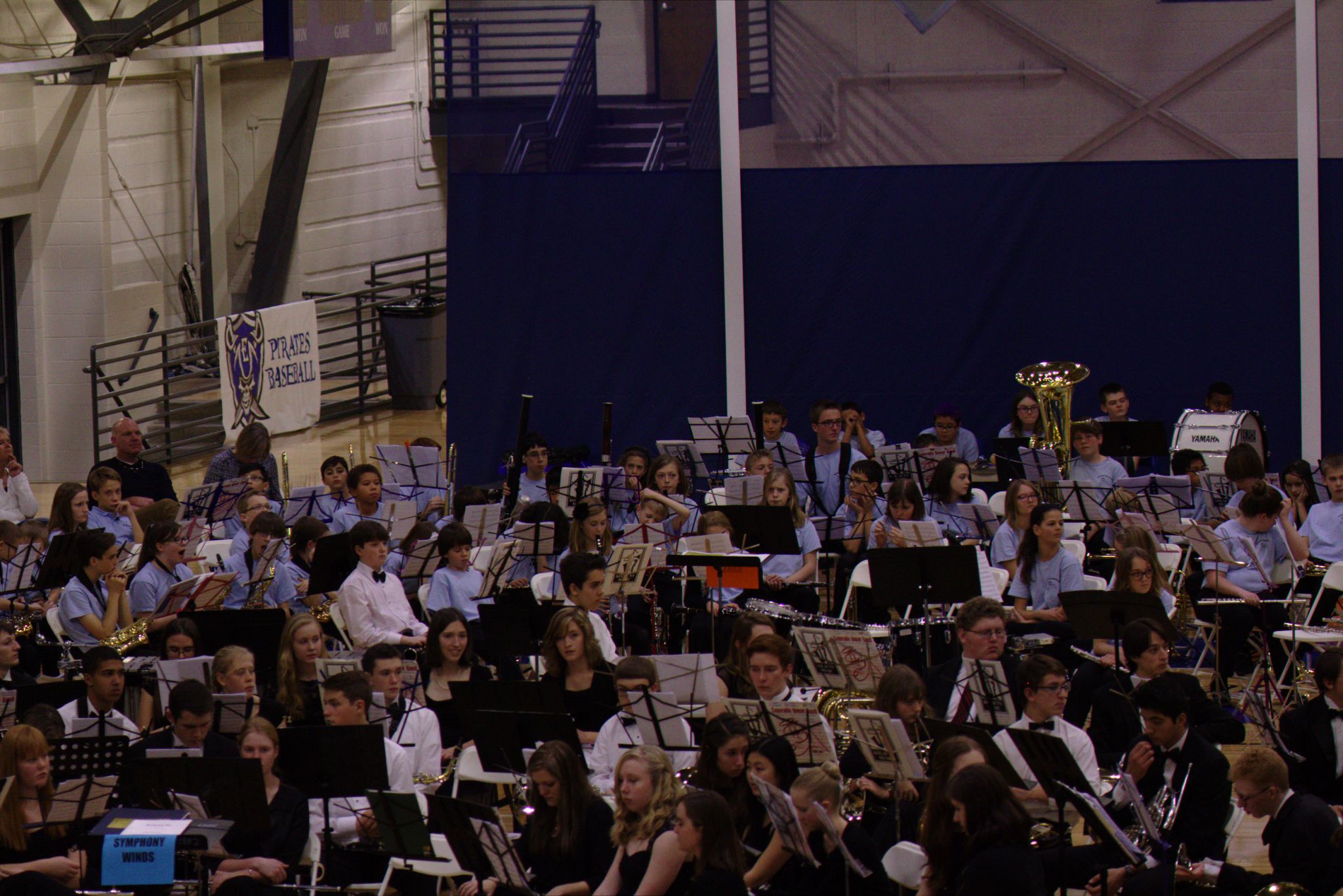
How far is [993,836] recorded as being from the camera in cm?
616

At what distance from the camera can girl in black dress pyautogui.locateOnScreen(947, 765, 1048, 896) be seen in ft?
19.9

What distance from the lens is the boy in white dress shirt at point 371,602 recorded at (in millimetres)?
9953

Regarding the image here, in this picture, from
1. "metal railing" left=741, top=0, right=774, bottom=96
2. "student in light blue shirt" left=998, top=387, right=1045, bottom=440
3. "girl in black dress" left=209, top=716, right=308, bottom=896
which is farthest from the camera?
"metal railing" left=741, top=0, right=774, bottom=96

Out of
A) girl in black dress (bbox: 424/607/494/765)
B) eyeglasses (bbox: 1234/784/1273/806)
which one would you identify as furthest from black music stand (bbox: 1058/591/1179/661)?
girl in black dress (bbox: 424/607/494/765)

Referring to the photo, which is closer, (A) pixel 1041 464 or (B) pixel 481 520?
(B) pixel 481 520

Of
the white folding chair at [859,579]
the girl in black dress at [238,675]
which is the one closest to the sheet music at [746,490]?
the white folding chair at [859,579]

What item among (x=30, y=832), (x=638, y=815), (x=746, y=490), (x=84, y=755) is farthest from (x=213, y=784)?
(x=746, y=490)

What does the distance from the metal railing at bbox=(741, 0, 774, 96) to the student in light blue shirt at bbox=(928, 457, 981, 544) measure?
18.1 ft

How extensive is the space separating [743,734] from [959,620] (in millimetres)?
1736

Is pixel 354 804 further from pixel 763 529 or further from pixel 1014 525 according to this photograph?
pixel 1014 525

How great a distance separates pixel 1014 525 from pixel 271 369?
9.88 m

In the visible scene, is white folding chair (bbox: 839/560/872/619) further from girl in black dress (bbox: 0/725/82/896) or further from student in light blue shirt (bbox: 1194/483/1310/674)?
girl in black dress (bbox: 0/725/82/896)

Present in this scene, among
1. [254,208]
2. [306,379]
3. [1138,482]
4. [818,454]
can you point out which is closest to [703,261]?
[818,454]

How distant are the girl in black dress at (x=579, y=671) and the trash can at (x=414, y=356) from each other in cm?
1390
